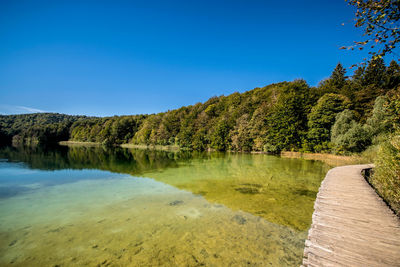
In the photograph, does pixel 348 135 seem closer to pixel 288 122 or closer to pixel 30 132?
pixel 288 122

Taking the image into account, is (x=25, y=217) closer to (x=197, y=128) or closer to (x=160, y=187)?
(x=160, y=187)

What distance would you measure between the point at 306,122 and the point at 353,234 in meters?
32.9

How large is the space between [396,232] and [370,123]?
2528 cm

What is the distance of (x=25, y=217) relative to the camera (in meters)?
6.50

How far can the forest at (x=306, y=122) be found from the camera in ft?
64.6

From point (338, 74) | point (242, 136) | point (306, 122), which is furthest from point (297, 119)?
point (338, 74)

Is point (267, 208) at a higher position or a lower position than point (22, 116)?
lower

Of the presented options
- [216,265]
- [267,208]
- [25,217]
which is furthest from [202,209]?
[25,217]

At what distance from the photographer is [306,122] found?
32031 millimetres

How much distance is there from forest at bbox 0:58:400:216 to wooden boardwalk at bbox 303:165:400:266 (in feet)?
6.67

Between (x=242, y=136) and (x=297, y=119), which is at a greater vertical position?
(x=297, y=119)

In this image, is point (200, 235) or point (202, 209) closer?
point (200, 235)

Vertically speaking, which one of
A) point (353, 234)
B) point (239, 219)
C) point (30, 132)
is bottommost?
point (239, 219)

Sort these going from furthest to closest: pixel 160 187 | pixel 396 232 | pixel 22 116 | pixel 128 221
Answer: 1. pixel 22 116
2. pixel 160 187
3. pixel 128 221
4. pixel 396 232
